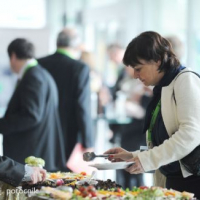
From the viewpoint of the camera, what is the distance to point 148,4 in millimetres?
9789

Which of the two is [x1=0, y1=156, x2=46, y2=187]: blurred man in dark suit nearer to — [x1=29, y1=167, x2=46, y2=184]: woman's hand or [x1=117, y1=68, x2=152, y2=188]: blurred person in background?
[x1=29, y1=167, x2=46, y2=184]: woman's hand

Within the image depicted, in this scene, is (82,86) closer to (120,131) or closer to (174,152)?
(120,131)

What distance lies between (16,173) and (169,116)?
0.84 metres

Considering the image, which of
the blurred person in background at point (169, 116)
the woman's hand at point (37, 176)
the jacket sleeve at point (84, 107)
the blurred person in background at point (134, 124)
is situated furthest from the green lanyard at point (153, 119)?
the blurred person in background at point (134, 124)

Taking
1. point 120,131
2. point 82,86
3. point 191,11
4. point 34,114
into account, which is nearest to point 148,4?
point 191,11

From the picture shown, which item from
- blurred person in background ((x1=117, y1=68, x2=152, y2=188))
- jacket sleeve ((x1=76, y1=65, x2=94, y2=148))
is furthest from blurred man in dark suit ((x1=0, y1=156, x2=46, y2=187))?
blurred person in background ((x1=117, y1=68, x2=152, y2=188))

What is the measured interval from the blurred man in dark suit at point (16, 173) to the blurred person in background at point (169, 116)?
0.41m

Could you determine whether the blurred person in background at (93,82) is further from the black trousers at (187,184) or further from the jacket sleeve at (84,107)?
the black trousers at (187,184)

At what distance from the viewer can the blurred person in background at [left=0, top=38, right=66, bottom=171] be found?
477 centimetres

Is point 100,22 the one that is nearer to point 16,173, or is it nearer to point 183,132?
point 16,173

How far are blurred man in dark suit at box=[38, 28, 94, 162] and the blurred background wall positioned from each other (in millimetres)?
890

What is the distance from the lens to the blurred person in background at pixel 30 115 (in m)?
4.77

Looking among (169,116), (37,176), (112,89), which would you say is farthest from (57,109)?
(112,89)

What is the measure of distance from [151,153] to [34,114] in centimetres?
191
